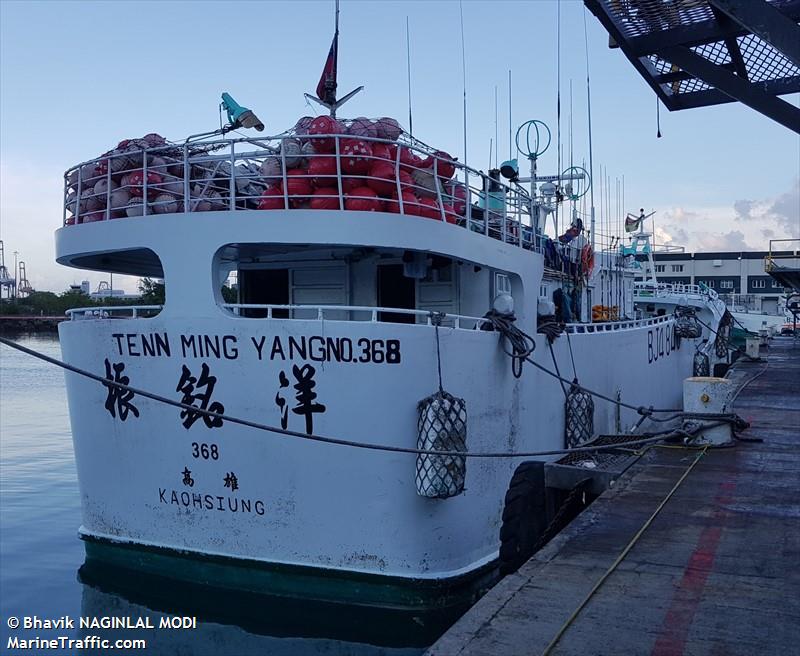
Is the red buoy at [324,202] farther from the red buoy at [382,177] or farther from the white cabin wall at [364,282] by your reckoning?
the white cabin wall at [364,282]

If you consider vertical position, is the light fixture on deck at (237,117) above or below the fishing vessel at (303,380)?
above

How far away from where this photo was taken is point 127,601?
10008 mm

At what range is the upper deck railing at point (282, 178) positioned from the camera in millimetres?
9383

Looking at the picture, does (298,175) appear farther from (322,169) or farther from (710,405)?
(710,405)

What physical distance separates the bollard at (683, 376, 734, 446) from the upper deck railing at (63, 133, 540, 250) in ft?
12.3

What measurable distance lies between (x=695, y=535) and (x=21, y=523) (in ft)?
37.1

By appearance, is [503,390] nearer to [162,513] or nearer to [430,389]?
[430,389]

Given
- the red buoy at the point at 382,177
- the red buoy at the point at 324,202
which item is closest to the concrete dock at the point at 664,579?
the red buoy at the point at 382,177

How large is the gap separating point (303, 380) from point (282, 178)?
249 centimetres

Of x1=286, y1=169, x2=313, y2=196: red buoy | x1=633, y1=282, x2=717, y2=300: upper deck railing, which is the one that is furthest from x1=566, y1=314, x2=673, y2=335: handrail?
x1=633, y1=282, x2=717, y2=300: upper deck railing

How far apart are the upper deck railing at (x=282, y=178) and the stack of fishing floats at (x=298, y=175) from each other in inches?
0.5

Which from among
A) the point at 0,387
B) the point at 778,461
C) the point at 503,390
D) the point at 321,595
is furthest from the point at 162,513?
the point at 0,387

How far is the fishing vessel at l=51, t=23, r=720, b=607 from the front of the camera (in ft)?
28.7

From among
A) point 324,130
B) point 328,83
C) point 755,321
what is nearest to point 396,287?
point 324,130
